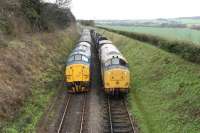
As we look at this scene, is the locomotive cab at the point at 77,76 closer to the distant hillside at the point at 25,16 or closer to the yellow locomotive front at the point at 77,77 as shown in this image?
the yellow locomotive front at the point at 77,77

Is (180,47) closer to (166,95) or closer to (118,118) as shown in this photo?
(166,95)

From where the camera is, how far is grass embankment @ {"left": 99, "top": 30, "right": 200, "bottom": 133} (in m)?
19.7

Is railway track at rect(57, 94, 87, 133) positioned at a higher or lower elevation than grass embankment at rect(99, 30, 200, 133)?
lower

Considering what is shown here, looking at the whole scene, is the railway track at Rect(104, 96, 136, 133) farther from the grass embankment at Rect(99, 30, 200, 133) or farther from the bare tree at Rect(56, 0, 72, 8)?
the bare tree at Rect(56, 0, 72, 8)

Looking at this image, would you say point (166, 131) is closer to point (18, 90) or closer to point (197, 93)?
point (197, 93)

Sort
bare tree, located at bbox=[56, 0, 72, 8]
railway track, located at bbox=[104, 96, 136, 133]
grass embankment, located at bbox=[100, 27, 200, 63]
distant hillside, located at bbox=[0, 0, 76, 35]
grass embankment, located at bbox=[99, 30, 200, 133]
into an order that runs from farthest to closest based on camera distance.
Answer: bare tree, located at bbox=[56, 0, 72, 8]
distant hillside, located at bbox=[0, 0, 76, 35]
grass embankment, located at bbox=[100, 27, 200, 63]
railway track, located at bbox=[104, 96, 136, 133]
grass embankment, located at bbox=[99, 30, 200, 133]

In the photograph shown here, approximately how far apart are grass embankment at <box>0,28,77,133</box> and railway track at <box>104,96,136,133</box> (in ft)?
14.6

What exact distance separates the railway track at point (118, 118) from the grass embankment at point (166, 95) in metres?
0.60

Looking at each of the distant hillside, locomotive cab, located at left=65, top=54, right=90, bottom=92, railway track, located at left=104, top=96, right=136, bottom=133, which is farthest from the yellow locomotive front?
the distant hillside

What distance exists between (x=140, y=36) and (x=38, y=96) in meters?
27.7

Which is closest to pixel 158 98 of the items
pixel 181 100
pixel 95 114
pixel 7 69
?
pixel 181 100

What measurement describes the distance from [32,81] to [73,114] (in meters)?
6.50

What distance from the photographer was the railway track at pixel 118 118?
20.0 metres

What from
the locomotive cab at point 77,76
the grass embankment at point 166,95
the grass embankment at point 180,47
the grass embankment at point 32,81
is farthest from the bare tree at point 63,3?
the locomotive cab at point 77,76
